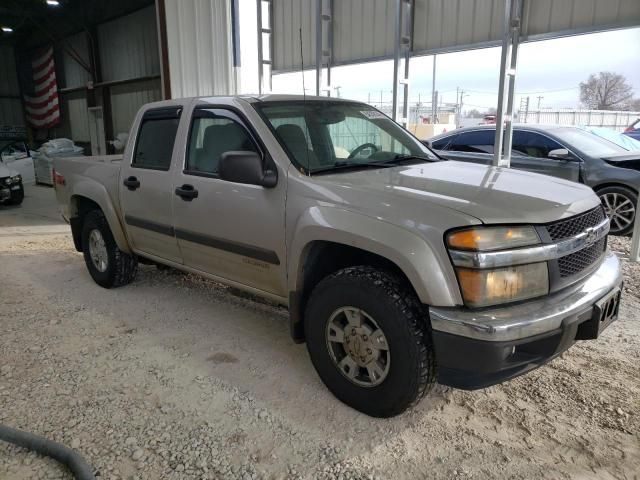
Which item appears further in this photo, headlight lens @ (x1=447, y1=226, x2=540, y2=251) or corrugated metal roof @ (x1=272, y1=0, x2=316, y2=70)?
corrugated metal roof @ (x1=272, y1=0, x2=316, y2=70)

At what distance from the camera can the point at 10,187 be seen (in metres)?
10.9

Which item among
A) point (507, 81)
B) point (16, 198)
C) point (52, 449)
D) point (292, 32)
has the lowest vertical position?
point (16, 198)

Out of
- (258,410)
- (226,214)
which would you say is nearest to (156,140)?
(226,214)

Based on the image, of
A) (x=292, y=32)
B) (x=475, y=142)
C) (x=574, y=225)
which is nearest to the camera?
(x=574, y=225)

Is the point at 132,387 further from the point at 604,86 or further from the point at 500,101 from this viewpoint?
the point at 604,86

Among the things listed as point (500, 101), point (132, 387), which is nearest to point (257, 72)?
point (500, 101)

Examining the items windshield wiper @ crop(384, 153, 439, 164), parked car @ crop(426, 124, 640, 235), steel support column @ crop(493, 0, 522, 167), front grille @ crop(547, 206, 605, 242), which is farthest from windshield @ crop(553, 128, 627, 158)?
front grille @ crop(547, 206, 605, 242)

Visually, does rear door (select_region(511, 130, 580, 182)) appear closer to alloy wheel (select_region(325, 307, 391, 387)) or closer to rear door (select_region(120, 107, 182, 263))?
rear door (select_region(120, 107, 182, 263))

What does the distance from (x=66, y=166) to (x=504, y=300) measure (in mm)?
4808

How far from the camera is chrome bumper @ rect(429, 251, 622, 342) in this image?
88.1 inches

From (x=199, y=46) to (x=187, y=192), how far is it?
746 cm

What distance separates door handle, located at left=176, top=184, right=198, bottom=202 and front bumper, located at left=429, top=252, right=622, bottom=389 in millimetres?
2063

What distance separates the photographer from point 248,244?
3.36 meters

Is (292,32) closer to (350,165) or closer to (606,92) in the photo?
(350,165)
